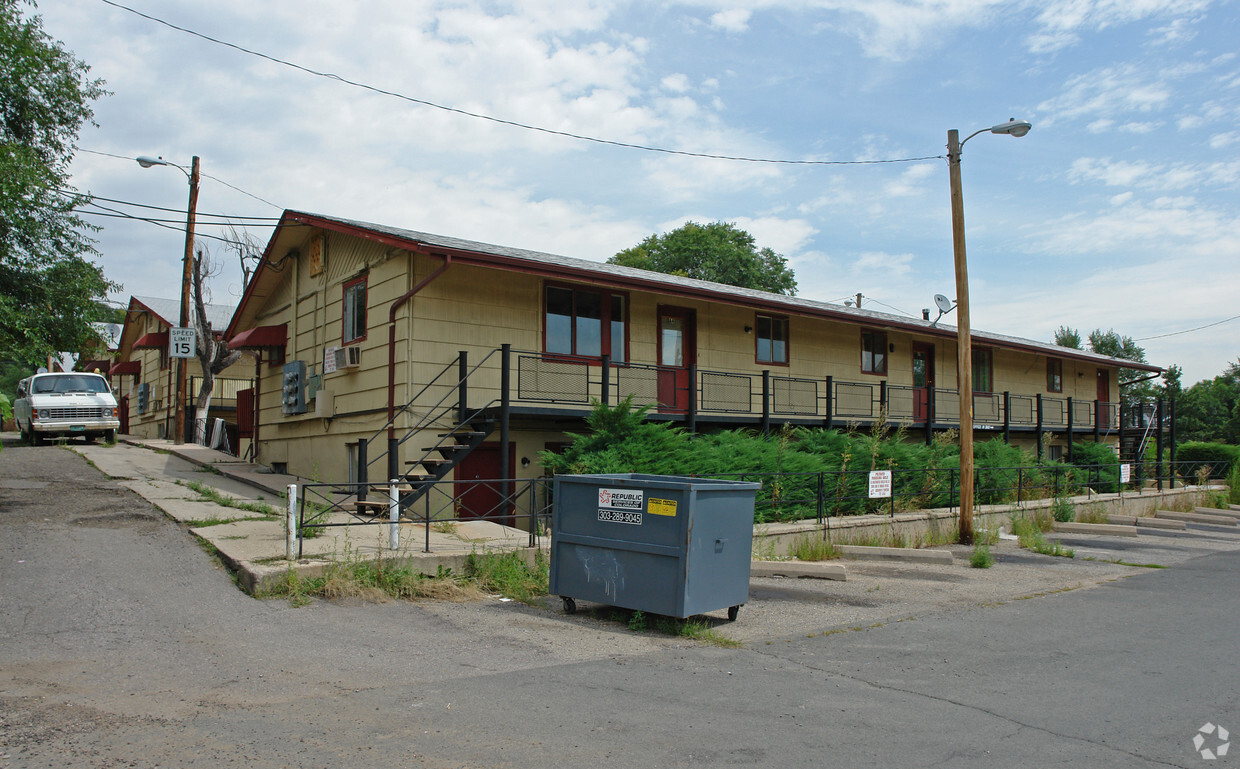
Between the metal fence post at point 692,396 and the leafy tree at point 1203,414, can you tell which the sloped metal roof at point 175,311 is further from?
the leafy tree at point 1203,414

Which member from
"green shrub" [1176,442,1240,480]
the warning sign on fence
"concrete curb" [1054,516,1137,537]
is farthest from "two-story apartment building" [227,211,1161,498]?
"green shrub" [1176,442,1240,480]

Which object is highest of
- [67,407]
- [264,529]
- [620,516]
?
[67,407]

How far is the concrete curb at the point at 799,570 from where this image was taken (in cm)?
1138

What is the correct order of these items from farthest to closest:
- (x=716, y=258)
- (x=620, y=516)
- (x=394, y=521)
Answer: (x=716, y=258) < (x=394, y=521) < (x=620, y=516)

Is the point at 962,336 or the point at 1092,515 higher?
the point at 962,336

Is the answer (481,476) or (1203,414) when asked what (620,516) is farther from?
(1203,414)

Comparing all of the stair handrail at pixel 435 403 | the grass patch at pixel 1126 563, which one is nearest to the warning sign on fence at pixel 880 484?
the grass patch at pixel 1126 563

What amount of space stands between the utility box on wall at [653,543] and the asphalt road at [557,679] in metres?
0.36

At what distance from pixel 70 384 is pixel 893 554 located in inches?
892

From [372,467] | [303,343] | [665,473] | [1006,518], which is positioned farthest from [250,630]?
[1006,518]

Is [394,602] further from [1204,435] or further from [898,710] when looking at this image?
[1204,435]

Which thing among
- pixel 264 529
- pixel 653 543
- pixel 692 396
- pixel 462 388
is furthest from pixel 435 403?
pixel 653 543

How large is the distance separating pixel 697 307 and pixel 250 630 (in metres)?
13.5

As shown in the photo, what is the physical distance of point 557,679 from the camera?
643cm
